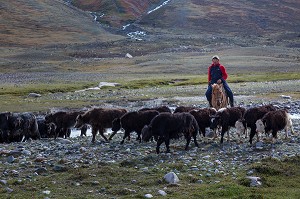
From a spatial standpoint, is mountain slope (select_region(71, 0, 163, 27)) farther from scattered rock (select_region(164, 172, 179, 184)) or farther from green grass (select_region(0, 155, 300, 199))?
scattered rock (select_region(164, 172, 179, 184))

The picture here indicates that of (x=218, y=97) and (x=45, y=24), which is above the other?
(x=45, y=24)

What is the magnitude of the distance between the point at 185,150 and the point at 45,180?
554 centimetres

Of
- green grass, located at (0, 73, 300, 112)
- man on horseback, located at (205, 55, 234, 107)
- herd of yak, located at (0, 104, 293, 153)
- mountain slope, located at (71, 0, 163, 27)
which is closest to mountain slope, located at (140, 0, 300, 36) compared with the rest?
mountain slope, located at (71, 0, 163, 27)

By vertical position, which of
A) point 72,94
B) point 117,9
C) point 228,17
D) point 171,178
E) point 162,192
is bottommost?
point 162,192

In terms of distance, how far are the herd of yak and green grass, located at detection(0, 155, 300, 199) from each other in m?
2.86

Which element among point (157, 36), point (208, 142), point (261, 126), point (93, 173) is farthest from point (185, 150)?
point (157, 36)

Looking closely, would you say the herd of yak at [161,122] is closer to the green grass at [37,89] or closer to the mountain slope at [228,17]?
the green grass at [37,89]

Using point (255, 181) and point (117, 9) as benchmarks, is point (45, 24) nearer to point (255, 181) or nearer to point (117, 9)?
point (117, 9)

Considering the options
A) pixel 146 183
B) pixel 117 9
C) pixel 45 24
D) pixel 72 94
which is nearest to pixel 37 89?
pixel 72 94

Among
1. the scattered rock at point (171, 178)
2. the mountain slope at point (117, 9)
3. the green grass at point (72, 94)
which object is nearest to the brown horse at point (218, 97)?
the scattered rock at point (171, 178)

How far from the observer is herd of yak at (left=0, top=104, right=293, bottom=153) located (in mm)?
16094

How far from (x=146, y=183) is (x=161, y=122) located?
449cm

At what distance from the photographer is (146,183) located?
11.7 metres

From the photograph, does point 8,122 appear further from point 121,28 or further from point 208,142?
point 121,28
